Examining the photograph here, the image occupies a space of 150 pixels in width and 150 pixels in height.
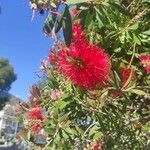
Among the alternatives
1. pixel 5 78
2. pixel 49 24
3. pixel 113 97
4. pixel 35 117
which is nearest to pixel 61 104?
pixel 113 97

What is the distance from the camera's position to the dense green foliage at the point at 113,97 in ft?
6.00

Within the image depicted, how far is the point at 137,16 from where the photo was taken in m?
1.93

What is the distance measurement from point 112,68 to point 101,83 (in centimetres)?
20

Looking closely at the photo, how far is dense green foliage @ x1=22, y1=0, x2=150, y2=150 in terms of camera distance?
1.83 meters

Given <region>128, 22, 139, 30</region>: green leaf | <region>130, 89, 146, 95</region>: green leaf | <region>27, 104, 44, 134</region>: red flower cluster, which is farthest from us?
<region>27, 104, 44, 134</region>: red flower cluster

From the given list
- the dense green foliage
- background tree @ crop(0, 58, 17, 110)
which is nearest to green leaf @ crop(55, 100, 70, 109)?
the dense green foliage

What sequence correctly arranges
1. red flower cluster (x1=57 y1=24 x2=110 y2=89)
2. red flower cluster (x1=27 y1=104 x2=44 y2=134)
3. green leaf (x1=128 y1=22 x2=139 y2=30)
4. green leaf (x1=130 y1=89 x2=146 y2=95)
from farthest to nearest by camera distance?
red flower cluster (x1=27 y1=104 x2=44 y2=134)
green leaf (x1=128 y1=22 x2=139 y2=30)
green leaf (x1=130 y1=89 x2=146 y2=95)
red flower cluster (x1=57 y1=24 x2=110 y2=89)

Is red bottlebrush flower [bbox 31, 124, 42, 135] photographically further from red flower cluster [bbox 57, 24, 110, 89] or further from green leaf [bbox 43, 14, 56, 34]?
green leaf [bbox 43, 14, 56, 34]

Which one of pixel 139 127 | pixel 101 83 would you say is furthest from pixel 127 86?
pixel 139 127

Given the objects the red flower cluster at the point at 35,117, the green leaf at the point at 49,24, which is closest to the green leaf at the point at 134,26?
the green leaf at the point at 49,24

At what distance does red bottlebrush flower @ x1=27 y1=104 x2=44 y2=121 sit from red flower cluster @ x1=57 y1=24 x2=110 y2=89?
89 centimetres

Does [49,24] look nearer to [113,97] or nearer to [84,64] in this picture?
[84,64]

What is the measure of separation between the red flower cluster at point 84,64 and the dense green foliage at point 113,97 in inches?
2.3

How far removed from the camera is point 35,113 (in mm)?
2730
